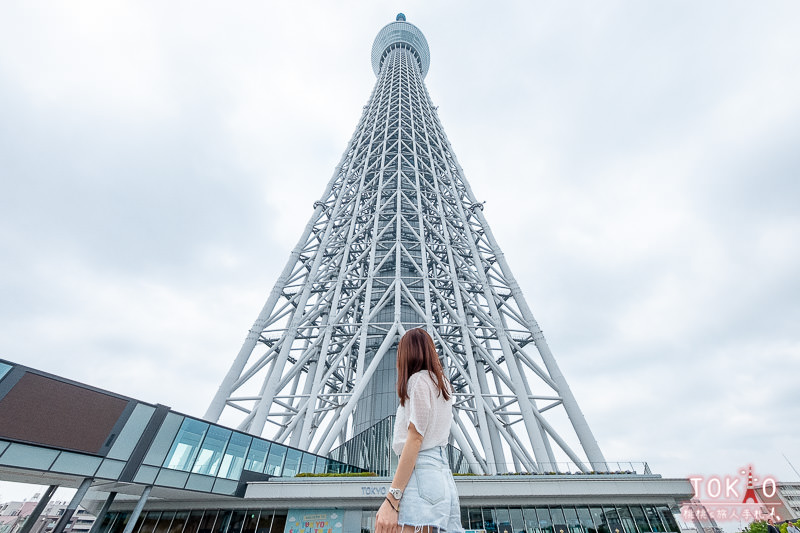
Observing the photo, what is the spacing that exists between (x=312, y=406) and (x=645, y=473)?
54.5 ft

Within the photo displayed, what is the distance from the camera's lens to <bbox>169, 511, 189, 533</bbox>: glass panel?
1602 centimetres

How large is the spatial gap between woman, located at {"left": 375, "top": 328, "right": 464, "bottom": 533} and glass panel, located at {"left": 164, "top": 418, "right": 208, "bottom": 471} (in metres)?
16.0

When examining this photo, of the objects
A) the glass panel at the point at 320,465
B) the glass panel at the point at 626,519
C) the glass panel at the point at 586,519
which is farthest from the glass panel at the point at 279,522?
the glass panel at the point at 626,519

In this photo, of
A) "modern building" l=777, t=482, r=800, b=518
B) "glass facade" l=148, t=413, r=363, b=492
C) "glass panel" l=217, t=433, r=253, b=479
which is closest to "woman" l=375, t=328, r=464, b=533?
"glass facade" l=148, t=413, r=363, b=492

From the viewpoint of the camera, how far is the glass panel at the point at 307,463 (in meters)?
18.9

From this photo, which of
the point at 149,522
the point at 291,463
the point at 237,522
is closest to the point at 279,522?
the point at 237,522

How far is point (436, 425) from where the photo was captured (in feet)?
8.31

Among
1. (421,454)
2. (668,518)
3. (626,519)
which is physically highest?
(668,518)

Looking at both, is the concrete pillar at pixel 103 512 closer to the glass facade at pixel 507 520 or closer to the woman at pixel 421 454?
the glass facade at pixel 507 520

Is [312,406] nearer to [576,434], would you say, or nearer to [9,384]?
[9,384]

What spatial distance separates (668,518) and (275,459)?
17.7m

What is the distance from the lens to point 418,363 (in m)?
2.74

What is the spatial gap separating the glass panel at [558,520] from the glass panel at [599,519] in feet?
4.11

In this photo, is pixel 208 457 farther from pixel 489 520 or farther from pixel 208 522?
pixel 489 520
